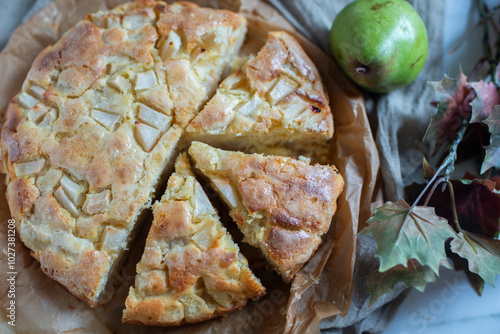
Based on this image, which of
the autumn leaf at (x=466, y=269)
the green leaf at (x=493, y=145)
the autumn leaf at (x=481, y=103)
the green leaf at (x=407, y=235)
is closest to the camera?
the green leaf at (x=407, y=235)

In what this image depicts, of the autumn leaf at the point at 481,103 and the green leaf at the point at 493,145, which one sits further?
the autumn leaf at the point at 481,103

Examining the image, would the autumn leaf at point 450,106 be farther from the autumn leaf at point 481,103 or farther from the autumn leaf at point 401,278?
the autumn leaf at point 401,278

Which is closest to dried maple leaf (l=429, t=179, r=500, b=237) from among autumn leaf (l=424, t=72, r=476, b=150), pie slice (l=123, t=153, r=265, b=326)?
autumn leaf (l=424, t=72, r=476, b=150)

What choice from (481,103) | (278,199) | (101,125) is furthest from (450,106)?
(101,125)

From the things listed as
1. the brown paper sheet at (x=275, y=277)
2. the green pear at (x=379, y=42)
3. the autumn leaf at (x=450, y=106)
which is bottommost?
the brown paper sheet at (x=275, y=277)

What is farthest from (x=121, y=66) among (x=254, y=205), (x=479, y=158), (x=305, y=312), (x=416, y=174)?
(x=479, y=158)

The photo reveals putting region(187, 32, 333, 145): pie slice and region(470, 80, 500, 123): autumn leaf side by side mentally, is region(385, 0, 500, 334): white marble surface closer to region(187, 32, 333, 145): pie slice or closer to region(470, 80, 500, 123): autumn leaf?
region(470, 80, 500, 123): autumn leaf

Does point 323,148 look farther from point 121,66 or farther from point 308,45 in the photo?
point 121,66

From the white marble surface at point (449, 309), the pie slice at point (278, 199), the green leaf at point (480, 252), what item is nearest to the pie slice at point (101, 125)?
the pie slice at point (278, 199)

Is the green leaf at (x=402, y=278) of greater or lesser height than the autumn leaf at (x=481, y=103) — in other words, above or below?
below
